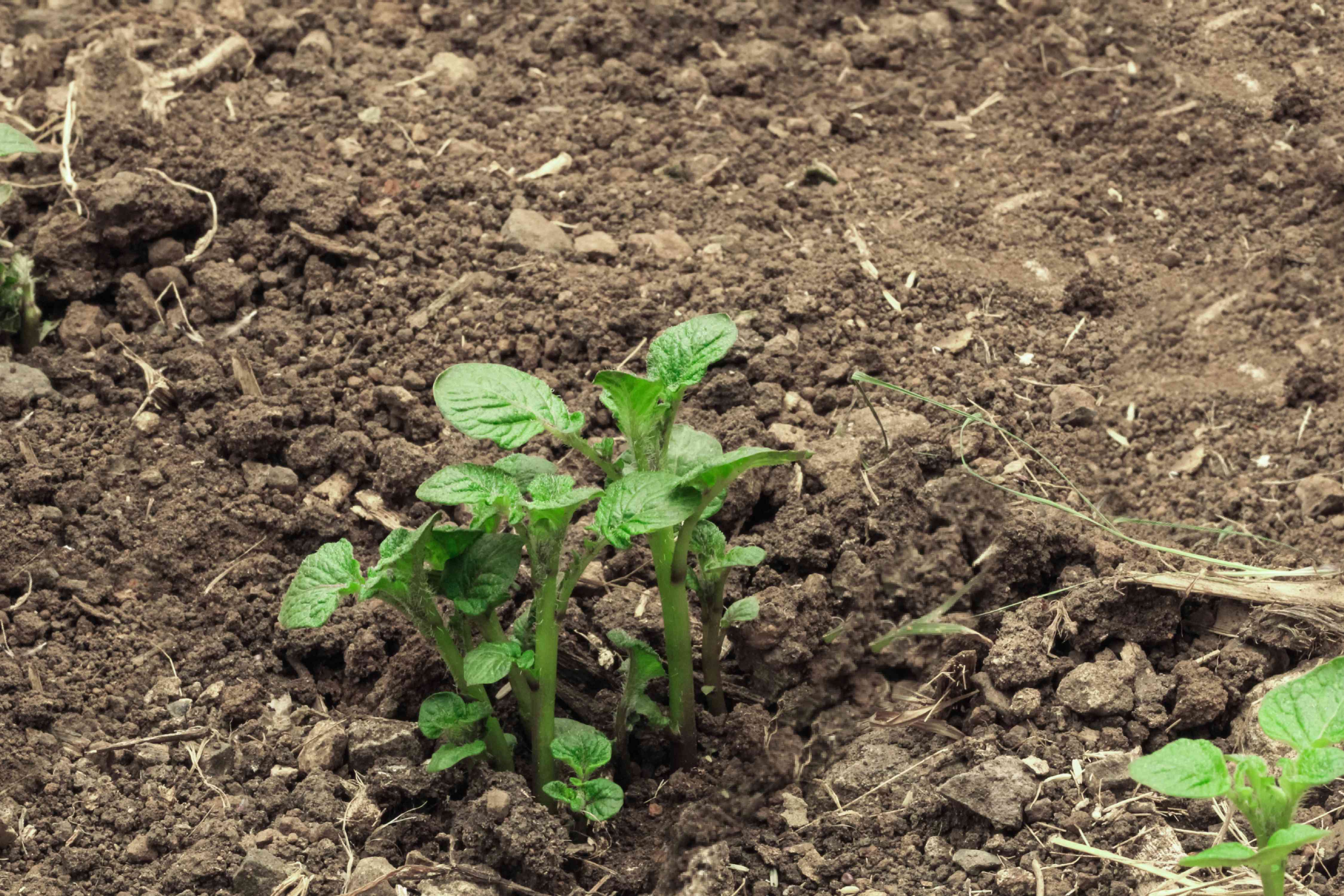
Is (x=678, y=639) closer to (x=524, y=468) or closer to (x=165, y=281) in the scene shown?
(x=524, y=468)

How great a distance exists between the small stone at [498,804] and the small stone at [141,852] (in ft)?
1.70

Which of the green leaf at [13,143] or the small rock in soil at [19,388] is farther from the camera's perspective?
the small rock in soil at [19,388]

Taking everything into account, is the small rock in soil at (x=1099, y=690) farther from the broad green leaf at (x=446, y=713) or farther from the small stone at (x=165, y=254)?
the small stone at (x=165, y=254)

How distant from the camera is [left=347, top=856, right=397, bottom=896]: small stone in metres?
1.88

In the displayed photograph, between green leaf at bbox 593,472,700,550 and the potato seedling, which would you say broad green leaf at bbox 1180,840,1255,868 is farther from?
green leaf at bbox 593,472,700,550

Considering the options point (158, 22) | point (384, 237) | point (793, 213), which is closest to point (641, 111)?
point (793, 213)

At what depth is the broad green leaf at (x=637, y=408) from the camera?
1.78 meters

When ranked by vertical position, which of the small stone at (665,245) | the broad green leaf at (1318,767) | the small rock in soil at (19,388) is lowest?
the small rock in soil at (19,388)

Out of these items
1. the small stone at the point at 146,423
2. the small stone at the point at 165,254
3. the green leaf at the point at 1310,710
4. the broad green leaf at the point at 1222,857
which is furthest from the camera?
the small stone at the point at 165,254

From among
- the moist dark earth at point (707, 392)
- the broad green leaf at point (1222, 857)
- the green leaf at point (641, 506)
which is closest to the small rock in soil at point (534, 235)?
the moist dark earth at point (707, 392)

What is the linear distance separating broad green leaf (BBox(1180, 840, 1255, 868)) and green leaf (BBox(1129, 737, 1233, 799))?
0.07 meters

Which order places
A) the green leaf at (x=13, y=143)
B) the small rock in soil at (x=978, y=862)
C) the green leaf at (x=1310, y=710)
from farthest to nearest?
the green leaf at (x=13, y=143), the small rock in soil at (x=978, y=862), the green leaf at (x=1310, y=710)

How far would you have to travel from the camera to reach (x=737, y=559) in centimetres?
196

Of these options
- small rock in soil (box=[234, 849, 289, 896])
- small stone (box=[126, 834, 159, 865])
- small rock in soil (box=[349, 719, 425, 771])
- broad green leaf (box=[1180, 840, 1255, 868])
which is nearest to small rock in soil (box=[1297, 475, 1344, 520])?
broad green leaf (box=[1180, 840, 1255, 868])
